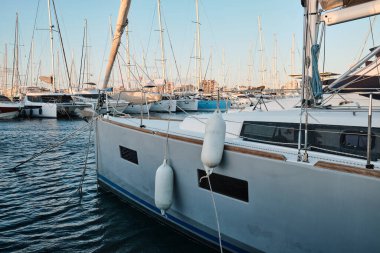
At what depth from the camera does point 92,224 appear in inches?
247

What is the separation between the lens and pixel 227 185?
441cm

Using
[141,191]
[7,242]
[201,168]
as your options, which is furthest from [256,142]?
[7,242]

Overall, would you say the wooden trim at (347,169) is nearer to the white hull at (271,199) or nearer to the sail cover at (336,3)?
the white hull at (271,199)

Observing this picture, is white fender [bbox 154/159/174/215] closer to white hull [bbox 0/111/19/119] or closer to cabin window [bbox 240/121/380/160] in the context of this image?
cabin window [bbox 240/121/380/160]

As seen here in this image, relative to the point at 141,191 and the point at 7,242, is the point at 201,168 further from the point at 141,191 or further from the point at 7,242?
the point at 7,242

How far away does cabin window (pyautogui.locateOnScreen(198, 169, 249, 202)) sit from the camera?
4.22 m

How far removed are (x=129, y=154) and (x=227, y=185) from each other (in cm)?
266

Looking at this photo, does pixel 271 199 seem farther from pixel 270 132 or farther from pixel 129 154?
pixel 129 154

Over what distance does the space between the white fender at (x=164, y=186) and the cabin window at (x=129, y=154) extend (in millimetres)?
1183

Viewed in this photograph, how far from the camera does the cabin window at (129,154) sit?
20.5 feet

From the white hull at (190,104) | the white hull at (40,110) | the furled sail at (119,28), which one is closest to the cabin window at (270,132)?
the furled sail at (119,28)

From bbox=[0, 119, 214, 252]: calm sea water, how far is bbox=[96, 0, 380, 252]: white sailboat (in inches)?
16.8

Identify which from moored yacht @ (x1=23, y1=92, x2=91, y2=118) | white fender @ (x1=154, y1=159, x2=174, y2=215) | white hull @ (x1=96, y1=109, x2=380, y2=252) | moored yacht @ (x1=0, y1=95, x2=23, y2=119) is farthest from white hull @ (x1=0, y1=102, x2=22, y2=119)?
white fender @ (x1=154, y1=159, x2=174, y2=215)

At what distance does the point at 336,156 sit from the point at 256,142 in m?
1.19
